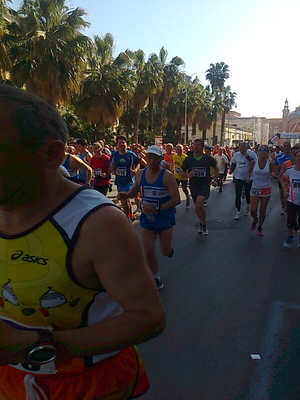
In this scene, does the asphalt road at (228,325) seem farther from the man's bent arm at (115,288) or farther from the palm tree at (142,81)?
the palm tree at (142,81)

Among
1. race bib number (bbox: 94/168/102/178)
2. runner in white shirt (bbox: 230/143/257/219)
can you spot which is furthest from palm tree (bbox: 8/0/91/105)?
runner in white shirt (bbox: 230/143/257/219)

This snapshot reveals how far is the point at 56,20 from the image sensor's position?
58.1ft

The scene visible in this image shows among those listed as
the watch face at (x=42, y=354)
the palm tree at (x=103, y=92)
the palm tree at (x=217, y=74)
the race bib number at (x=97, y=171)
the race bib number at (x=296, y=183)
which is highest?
the palm tree at (x=217, y=74)

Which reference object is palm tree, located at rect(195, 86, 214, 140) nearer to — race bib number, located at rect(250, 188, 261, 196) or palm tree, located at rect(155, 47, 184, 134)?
palm tree, located at rect(155, 47, 184, 134)

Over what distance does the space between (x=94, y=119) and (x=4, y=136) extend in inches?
900

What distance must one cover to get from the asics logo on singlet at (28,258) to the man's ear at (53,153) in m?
0.29

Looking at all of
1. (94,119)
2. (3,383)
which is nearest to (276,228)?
(3,383)

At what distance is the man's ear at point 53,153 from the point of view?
1173mm

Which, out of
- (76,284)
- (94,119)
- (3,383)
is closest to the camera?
(76,284)

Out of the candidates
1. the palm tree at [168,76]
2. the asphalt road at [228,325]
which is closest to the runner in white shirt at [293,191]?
the asphalt road at [228,325]

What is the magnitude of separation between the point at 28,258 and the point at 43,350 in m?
0.28

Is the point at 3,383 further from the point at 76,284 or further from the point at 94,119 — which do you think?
the point at 94,119

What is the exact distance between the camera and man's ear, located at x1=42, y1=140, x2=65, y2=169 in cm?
117

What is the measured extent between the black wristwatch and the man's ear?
20.4 inches
